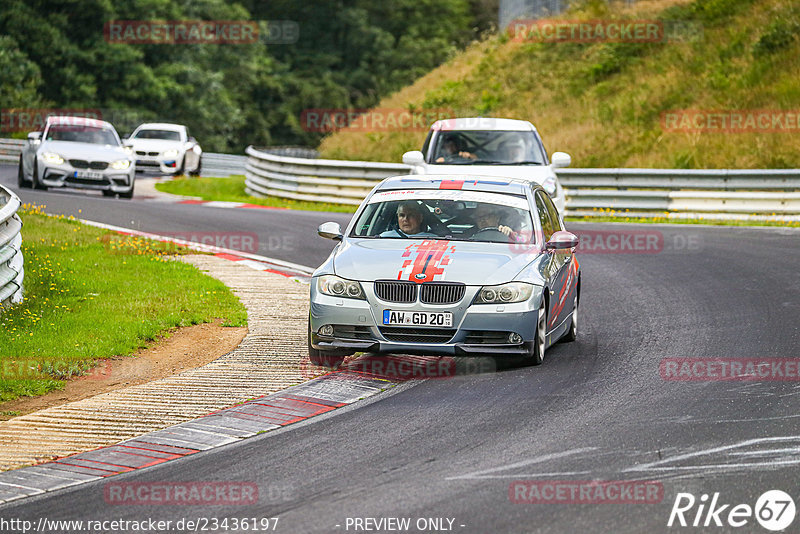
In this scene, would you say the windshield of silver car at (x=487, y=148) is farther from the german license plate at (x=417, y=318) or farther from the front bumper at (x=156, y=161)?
the front bumper at (x=156, y=161)

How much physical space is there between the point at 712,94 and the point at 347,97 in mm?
40231

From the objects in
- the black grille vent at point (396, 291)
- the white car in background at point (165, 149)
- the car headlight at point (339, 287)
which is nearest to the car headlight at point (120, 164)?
the white car in background at point (165, 149)

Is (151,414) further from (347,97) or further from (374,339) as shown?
(347,97)

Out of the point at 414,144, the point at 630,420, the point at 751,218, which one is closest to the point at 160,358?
the point at 630,420

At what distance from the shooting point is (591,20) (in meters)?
39.1

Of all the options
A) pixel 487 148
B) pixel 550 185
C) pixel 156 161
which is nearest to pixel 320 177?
pixel 156 161

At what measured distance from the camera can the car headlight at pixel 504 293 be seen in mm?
9375

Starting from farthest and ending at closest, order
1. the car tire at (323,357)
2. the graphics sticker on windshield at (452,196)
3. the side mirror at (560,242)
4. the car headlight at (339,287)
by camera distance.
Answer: the graphics sticker on windshield at (452,196) → the side mirror at (560,242) → the car tire at (323,357) → the car headlight at (339,287)

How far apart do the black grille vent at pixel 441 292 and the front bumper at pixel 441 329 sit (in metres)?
0.05

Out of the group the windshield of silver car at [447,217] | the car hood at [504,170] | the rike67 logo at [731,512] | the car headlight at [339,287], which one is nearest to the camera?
the rike67 logo at [731,512]

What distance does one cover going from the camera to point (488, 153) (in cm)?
1800

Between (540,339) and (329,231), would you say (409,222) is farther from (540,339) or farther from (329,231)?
(540,339)

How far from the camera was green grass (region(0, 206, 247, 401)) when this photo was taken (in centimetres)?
959

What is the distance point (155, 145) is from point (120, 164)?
970cm
